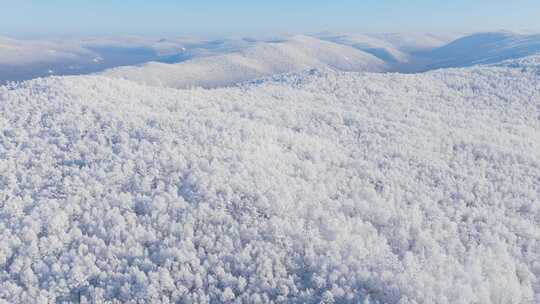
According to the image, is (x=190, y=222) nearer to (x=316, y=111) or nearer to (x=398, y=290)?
(x=398, y=290)

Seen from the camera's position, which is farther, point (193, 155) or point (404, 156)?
point (404, 156)

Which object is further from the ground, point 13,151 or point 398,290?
point 13,151

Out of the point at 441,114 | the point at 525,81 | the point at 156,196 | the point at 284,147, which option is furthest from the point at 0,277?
the point at 525,81

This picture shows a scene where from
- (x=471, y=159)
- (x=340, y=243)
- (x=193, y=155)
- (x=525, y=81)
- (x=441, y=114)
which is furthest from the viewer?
(x=525, y=81)

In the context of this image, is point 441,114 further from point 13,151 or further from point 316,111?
point 13,151

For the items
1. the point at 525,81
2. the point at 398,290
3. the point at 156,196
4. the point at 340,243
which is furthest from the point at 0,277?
the point at 525,81

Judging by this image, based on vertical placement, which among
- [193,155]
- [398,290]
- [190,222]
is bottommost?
[398,290]

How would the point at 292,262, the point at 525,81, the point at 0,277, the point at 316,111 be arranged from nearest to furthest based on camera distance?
the point at 0,277, the point at 292,262, the point at 316,111, the point at 525,81
